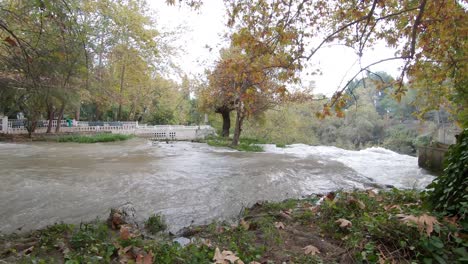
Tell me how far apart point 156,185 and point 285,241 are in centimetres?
445

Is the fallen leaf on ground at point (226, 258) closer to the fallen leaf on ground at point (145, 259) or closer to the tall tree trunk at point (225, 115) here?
the fallen leaf on ground at point (145, 259)

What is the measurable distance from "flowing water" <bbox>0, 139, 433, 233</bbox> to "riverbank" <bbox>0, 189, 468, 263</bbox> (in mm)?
1029

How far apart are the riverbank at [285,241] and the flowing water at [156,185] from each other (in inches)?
40.5

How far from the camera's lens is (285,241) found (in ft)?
10.6

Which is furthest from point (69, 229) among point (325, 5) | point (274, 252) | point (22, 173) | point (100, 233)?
point (325, 5)

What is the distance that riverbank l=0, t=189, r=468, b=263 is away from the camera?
93.1 inches

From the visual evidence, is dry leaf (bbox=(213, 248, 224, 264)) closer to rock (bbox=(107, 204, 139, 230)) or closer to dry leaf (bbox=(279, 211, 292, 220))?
dry leaf (bbox=(279, 211, 292, 220))

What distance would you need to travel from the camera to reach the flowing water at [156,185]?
4965mm

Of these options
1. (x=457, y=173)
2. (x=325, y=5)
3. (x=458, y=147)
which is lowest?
(x=457, y=173)

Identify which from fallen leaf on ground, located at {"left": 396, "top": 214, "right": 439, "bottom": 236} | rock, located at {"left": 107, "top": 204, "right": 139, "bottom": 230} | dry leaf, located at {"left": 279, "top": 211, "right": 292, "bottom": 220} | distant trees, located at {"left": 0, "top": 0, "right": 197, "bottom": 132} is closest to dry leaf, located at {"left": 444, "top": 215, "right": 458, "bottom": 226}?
fallen leaf on ground, located at {"left": 396, "top": 214, "right": 439, "bottom": 236}

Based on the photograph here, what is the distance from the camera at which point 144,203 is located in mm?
5539

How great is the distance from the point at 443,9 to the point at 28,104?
67.0 feet

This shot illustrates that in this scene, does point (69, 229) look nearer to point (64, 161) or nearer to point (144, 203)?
point (144, 203)

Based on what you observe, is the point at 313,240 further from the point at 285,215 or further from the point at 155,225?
the point at 155,225
